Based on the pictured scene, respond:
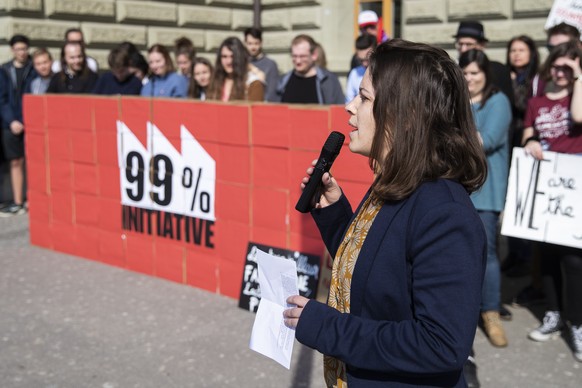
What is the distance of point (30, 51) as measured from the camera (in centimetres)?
1062

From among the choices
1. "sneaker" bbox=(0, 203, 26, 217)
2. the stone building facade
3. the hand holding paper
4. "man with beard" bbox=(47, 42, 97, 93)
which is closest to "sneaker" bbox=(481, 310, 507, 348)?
the hand holding paper

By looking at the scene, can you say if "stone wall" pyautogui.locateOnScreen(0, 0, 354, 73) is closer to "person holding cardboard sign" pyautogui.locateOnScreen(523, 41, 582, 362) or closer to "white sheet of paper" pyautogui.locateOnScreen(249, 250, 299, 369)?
"person holding cardboard sign" pyautogui.locateOnScreen(523, 41, 582, 362)

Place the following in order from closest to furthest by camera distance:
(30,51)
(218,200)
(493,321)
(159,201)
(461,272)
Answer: (461,272)
(493,321)
(218,200)
(159,201)
(30,51)

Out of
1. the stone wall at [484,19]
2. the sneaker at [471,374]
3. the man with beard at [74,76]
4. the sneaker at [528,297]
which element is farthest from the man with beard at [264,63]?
the sneaker at [471,374]

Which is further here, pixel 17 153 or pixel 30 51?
pixel 30 51

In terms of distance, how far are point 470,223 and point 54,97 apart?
5975 mm

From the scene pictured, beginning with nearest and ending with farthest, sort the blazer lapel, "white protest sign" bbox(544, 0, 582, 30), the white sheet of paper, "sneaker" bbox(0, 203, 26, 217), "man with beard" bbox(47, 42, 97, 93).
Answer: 1. the blazer lapel
2. the white sheet of paper
3. "white protest sign" bbox(544, 0, 582, 30)
4. "man with beard" bbox(47, 42, 97, 93)
5. "sneaker" bbox(0, 203, 26, 217)

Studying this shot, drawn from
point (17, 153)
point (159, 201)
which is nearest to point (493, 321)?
point (159, 201)

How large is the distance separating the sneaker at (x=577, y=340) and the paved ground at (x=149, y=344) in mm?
64

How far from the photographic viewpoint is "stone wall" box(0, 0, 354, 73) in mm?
10672

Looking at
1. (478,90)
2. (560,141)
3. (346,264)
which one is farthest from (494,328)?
(346,264)

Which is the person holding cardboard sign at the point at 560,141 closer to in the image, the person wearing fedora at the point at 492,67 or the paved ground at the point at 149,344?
the paved ground at the point at 149,344

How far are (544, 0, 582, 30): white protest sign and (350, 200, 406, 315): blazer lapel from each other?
5.42m

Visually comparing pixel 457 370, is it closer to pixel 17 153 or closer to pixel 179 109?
Result: pixel 179 109
